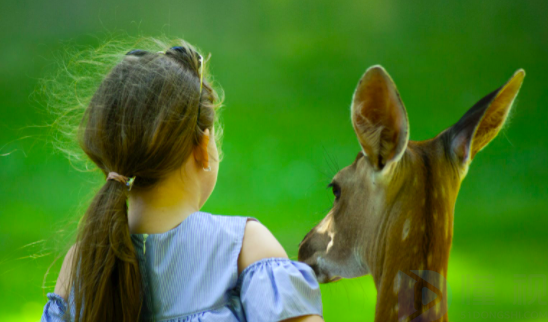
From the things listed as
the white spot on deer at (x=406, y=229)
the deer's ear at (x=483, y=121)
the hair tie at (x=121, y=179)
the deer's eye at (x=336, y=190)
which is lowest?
the white spot on deer at (x=406, y=229)

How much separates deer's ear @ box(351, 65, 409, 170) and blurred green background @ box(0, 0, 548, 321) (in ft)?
3.36

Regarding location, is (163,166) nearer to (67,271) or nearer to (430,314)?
(67,271)

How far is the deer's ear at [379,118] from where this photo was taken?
2.74 ft

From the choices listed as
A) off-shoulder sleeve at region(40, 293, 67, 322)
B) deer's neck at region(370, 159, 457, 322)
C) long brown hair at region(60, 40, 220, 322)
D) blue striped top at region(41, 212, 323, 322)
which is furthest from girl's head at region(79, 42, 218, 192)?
deer's neck at region(370, 159, 457, 322)

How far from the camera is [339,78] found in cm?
228

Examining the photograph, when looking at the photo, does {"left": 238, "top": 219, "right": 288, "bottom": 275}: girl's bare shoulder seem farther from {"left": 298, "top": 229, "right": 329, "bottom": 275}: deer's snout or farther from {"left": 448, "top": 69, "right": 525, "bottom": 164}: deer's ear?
{"left": 448, "top": 69, "right": 525, "bottom": 164}: deer's ear

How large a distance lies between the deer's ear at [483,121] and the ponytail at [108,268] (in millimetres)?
593

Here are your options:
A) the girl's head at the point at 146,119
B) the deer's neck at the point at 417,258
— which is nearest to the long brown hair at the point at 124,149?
the girl's head at the point at 146,119

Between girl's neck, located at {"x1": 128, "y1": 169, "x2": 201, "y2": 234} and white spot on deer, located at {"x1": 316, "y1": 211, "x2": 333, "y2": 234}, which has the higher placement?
girl's neck, located at {"x1": 128, "y1": 169, "x2": 201, "y2": 234}

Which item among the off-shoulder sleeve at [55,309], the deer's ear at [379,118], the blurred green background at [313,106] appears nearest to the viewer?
the deer's ear at [379,118]

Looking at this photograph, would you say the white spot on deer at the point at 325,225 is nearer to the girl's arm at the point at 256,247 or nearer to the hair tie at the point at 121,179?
the girl's arm at the point at 256,247

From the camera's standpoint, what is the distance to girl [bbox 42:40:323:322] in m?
0.89

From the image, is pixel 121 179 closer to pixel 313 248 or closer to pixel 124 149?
pixel 124 149

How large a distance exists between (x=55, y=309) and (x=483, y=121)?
2.79 ft
